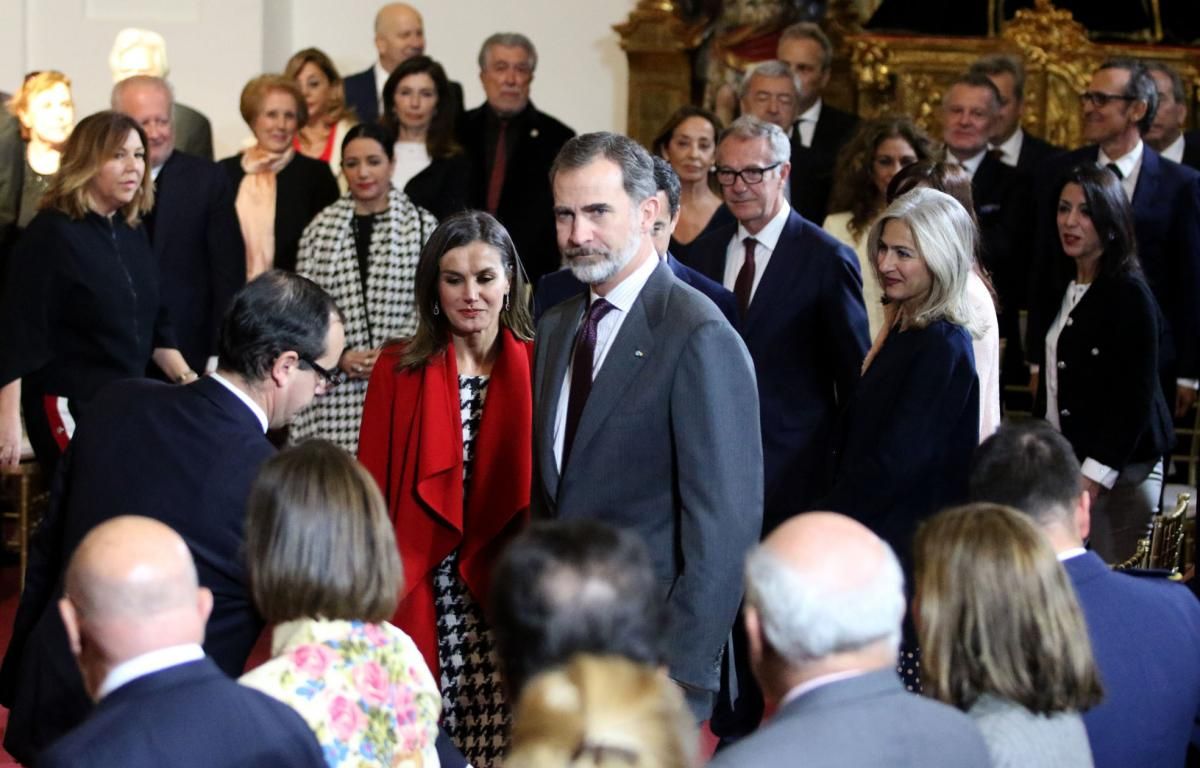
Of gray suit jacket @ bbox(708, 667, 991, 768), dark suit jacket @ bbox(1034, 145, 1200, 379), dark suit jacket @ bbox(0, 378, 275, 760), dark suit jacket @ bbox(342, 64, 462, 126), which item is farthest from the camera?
dark suit jacket @ bbox(342, 64, 462, 126)

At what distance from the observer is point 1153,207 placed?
→ 6.69 metres

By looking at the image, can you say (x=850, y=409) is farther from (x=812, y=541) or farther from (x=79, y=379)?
(x=79, y=379)

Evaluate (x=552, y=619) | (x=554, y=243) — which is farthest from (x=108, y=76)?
(x=552, y=619)

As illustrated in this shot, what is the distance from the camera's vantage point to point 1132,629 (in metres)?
3.13

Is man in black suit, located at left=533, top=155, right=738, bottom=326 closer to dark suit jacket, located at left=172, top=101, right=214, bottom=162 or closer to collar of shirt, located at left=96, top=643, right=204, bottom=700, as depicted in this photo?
collar of shirt, located at left=96, top=643, right=204, bottom=700

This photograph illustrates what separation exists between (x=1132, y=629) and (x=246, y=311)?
1759 millimetres

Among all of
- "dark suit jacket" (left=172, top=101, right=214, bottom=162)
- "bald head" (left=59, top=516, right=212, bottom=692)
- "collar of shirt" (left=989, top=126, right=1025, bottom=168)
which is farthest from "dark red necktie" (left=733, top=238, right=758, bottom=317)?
"dark suit jacket" (left=172, top=101, right=214, bottom=162)

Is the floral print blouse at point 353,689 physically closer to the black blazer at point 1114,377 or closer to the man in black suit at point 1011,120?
the black blazer at point 1114,377

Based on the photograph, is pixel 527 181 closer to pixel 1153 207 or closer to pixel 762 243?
pixel 762 243

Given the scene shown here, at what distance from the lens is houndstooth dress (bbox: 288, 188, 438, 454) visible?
6.28 meters

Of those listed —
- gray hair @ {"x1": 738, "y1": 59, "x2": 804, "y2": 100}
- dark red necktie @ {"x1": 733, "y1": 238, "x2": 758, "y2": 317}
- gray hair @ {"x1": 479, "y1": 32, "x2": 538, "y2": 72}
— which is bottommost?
dark red necktie @ {"x1": 733, "y1": 238, "x2": 758, "y2": 317}

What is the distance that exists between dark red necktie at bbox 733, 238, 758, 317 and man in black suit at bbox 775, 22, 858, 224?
2.04 meters

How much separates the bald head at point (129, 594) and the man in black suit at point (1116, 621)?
4.89 feet

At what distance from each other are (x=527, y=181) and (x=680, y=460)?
13.2 feet
